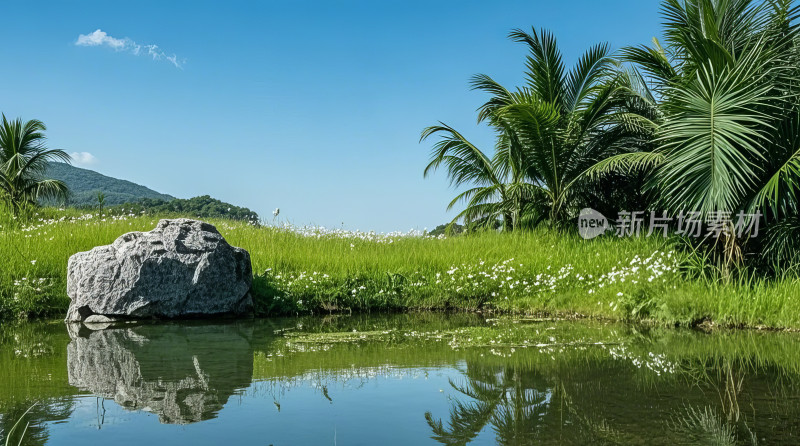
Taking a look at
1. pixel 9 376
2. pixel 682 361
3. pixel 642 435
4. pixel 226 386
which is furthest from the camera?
pixel 682 361

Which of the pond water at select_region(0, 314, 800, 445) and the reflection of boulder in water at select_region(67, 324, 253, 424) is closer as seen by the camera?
the pond water at select_region(0, 314, 800, 445)

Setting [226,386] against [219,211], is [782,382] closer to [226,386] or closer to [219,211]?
[226,386]

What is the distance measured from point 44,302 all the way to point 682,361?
10.2 meters

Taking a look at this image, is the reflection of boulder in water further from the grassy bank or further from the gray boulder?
the grassy bank

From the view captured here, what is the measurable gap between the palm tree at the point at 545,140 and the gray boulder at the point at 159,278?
20.5 ft

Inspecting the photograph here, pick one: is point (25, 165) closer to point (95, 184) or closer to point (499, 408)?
point (499, 408)

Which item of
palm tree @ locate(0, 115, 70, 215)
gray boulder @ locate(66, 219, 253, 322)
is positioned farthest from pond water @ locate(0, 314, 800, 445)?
palm tree @ locate(0, 115, 70, 215)

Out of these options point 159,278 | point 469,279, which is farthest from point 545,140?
point 159,278

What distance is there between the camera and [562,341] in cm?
742

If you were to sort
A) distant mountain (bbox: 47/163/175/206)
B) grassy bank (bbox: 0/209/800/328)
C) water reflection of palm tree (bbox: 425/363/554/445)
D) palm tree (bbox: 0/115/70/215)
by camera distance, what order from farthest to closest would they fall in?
distant mountain (bbox: 47/163/175/206) → palm tree (bbox: 0/115/70/215) → grassy bank (bbox: 0/209/800/328) → water reflection of palm tree (bbox: 425/363/554/445)

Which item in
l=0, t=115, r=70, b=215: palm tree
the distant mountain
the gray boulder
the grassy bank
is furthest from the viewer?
the distant mountain

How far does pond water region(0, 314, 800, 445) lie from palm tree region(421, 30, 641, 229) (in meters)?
5.50

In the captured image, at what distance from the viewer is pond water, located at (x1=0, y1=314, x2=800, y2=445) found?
3871mm

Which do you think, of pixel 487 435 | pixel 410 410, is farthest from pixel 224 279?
pixel 487 435
